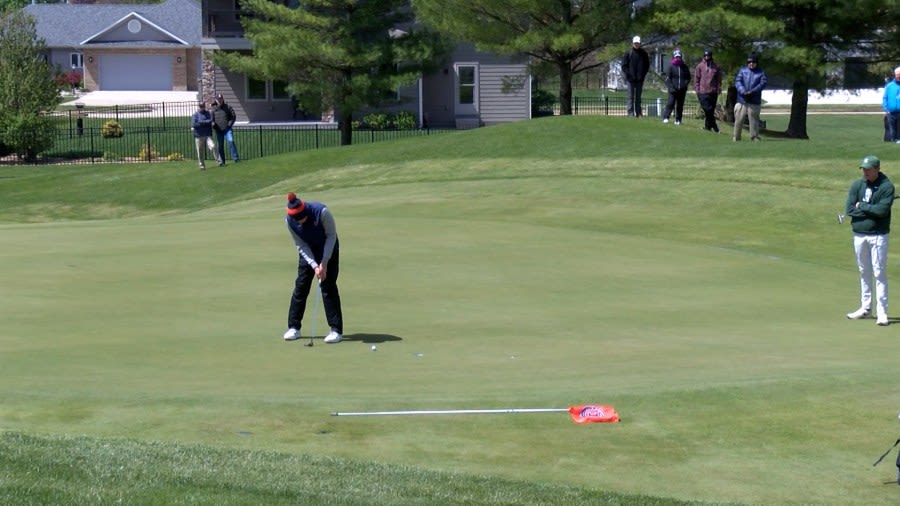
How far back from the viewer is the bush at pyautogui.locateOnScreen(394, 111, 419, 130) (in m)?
60.0

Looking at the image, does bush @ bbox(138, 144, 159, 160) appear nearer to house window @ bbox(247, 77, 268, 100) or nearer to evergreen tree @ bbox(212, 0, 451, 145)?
evergreen tree @ bbox(212, 0, 451, 145)

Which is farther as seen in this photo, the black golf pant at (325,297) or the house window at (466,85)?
the house window at (466,85)

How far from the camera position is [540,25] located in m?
46.4

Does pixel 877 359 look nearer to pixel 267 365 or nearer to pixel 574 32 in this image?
pixel 267 365

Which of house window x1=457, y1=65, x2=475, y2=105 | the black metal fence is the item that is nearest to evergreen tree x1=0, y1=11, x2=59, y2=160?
house window x1=457, y1=65, x2=475, y2=105

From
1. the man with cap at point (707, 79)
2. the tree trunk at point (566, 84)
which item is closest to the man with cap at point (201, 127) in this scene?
the tree trunk at point (566, 84)

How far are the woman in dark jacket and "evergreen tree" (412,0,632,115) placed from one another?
674 centimetres

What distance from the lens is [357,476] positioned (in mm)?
9523

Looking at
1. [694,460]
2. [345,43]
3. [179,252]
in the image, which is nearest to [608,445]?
[694,460]

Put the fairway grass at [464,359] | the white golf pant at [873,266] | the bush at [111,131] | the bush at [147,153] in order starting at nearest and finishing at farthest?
the fairway grass at [464,359], the white golf pant at [873,266], the bush at [147,153], the bush at [111,131]

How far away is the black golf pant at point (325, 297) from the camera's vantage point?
1483 cm

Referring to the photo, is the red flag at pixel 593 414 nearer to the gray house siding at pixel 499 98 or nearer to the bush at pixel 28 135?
the bush at pixel 28 135

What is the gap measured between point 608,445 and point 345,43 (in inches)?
1613

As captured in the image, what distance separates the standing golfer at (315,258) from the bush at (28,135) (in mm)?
40296
